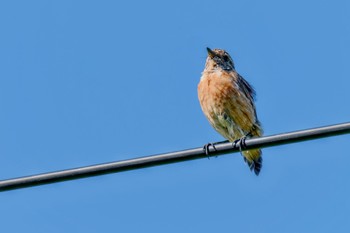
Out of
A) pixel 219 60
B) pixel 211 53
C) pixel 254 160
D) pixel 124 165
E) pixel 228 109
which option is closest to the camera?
pixel 124 165

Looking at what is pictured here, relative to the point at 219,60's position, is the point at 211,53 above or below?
above

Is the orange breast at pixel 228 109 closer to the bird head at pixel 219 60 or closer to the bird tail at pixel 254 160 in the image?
the bird tail at pixel 254 160

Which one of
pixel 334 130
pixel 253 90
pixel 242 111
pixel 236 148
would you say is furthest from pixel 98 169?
pixel 253 90

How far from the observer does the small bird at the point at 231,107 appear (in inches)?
481

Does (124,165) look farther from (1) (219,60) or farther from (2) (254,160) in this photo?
(1) (219,60)

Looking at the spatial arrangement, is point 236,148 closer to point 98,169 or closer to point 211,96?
point 98,169

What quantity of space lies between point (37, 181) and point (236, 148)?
1878 mm

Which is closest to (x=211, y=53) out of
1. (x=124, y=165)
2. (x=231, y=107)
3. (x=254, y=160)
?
(x=231, y=107)

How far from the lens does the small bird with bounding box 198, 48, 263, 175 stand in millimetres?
12211

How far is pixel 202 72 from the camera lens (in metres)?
13.3

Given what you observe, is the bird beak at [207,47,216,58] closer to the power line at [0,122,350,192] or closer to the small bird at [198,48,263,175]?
the small bird at [198,48,263,175]

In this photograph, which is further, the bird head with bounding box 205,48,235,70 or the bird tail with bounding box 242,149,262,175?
the bird head with bounding box 205,48,235,70

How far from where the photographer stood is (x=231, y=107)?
12.2m

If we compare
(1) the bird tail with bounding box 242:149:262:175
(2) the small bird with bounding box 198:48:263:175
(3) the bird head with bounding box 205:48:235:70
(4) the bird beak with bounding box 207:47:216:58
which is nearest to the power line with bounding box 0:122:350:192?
(2) the small bird with bounding box 198:48:263:175
